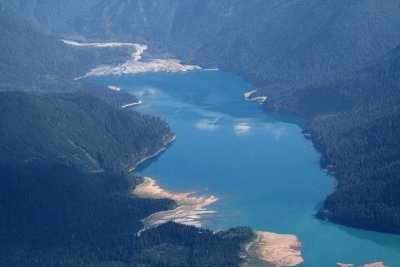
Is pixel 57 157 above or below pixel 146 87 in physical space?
below

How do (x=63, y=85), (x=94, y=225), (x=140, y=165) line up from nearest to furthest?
(x=94, y=225)
(x=140, y=165)
(x=63, y=85)

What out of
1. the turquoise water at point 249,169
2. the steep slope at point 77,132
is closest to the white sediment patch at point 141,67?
the turquoise water at point 249,169

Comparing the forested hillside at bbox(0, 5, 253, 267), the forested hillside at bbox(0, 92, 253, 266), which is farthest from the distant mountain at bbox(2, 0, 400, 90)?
the forested hillside at bbox(0, 92, 253, 266)

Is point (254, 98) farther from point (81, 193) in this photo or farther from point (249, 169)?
point (81, 193)

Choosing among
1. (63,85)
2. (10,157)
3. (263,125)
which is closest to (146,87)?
(63,85)

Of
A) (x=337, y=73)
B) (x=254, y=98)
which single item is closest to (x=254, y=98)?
(x=254, y=98)

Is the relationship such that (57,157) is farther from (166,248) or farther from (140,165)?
(166,248)

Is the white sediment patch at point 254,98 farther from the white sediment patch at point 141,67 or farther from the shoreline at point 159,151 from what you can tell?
the white sediment patch at point 141,67
